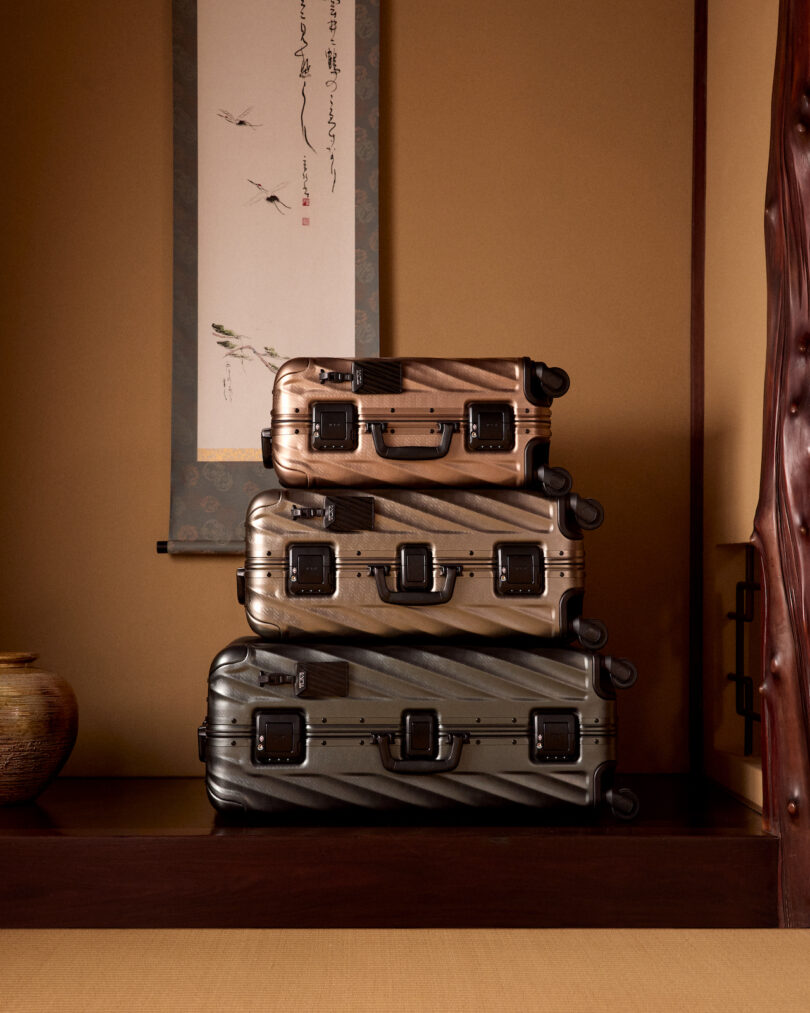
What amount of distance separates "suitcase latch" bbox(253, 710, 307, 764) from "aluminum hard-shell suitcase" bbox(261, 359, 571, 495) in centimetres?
50

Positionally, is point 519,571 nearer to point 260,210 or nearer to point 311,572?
point 311,572

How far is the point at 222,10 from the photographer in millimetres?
2510

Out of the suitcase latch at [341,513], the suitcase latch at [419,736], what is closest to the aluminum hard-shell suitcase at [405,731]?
the suitcase latch at [419,736]

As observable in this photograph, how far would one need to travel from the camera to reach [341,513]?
190cm

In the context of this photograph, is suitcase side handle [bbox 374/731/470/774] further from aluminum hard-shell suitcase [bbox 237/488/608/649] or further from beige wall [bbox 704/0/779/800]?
beige wall [bbox 704/0/779/800]

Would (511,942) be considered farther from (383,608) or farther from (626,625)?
(626,625)

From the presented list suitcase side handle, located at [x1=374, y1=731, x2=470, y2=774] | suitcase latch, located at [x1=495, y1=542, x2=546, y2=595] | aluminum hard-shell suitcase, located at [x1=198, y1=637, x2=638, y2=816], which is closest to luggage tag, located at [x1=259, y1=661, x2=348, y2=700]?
aluminum hard-shell suitcase, located at [x1=198, y1=637, x2=638, y2=816]

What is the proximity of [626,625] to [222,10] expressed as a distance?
1.98 m

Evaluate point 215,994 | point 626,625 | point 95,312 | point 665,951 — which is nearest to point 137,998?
point 215,994

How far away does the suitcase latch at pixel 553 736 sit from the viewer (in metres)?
1.80

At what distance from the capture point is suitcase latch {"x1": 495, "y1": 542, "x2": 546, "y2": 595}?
6.17ft

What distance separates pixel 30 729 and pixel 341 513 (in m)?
0.80

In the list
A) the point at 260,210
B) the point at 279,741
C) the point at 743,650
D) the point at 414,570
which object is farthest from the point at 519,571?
the point at 260,210

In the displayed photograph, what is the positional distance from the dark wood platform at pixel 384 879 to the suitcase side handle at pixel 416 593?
438 mm
